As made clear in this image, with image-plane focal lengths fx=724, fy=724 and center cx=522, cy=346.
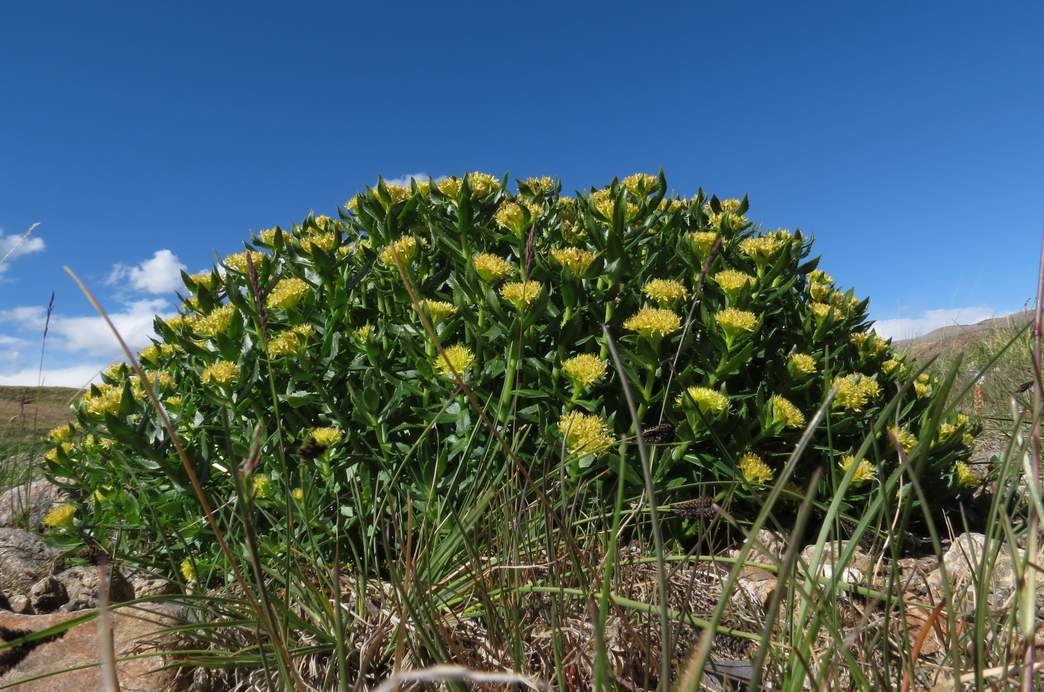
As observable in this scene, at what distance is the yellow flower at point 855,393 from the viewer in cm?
266

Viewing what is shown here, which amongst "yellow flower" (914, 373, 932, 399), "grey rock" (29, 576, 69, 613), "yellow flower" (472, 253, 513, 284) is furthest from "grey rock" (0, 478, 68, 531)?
"yellow flower" (914, 373, 932, 399)

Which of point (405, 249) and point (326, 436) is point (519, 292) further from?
point (326, 436)

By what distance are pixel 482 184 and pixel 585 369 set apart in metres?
1.15

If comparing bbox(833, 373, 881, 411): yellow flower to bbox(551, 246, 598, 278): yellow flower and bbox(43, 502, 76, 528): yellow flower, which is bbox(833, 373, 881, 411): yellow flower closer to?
bbox(551, 246, 598, 278): yellow flower

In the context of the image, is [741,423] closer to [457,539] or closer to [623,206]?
[623,206]

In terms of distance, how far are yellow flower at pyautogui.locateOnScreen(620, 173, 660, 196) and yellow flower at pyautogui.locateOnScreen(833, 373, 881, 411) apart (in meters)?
1.29

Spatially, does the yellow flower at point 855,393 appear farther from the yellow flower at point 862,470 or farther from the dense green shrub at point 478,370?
the yellow flower at point 862,470

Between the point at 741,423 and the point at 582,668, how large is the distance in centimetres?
129

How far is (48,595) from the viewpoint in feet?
8.80

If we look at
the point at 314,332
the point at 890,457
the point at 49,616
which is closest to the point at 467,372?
the point at 314,332

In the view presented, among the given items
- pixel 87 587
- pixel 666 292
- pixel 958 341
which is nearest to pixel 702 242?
pixel 666 292

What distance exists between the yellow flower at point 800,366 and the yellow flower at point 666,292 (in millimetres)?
503

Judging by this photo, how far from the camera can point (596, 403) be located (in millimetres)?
2422

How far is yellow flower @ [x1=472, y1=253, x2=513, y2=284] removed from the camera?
2623 millimetres
